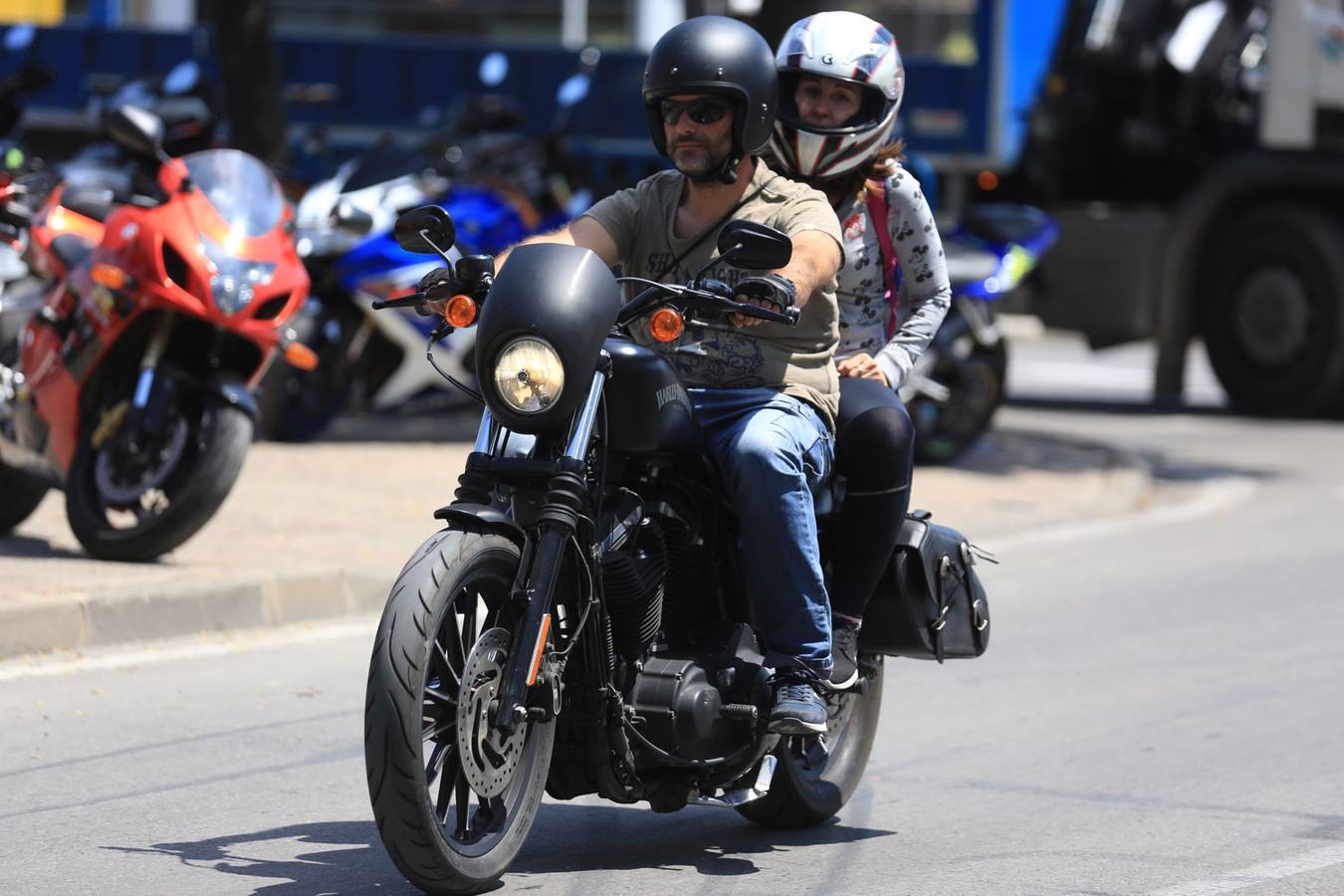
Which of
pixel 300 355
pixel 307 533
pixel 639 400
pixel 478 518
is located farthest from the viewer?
pixel 307 533

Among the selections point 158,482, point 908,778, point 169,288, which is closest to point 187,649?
point 158,482

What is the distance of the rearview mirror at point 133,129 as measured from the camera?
8031 millimetres

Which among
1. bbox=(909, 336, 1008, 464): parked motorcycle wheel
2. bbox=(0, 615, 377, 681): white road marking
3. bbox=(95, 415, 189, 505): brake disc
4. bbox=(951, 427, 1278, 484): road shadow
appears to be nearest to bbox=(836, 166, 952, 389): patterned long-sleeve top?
bbox=(0, 615, 377, 681): white road marking

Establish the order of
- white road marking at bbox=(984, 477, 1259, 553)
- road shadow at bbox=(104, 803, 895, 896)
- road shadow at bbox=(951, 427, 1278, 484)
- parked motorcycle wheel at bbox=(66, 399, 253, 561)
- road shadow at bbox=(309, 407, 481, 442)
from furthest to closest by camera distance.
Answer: road shadow at bbox=(951, 427, 1278, 484), road shadow at bbox=(309, 407, 481, 442), white road marking at bbox=(984, 477, 1259, 553), parked motorcycle wheel at bbox=(66, 399, 253, 561), road shadow at bbox=(104, 803, 895, 896)

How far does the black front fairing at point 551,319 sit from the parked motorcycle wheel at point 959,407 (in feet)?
26.8

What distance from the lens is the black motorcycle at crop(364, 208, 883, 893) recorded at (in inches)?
170

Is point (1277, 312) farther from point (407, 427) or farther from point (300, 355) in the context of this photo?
point (300, 355)

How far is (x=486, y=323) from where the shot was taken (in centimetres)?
445

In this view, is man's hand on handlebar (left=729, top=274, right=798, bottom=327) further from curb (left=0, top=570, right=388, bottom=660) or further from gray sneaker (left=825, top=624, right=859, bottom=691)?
curb (left=0, top=570, right=388, bottom=660)

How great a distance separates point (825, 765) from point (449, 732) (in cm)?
151

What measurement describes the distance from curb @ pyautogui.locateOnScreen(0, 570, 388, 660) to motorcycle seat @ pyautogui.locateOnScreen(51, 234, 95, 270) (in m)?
1.44

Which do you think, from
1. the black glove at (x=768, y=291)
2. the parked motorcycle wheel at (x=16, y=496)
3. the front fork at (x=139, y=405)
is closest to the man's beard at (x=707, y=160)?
the black glove at (x=768, y=291)

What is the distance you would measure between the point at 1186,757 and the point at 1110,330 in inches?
403

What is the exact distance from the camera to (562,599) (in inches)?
181
